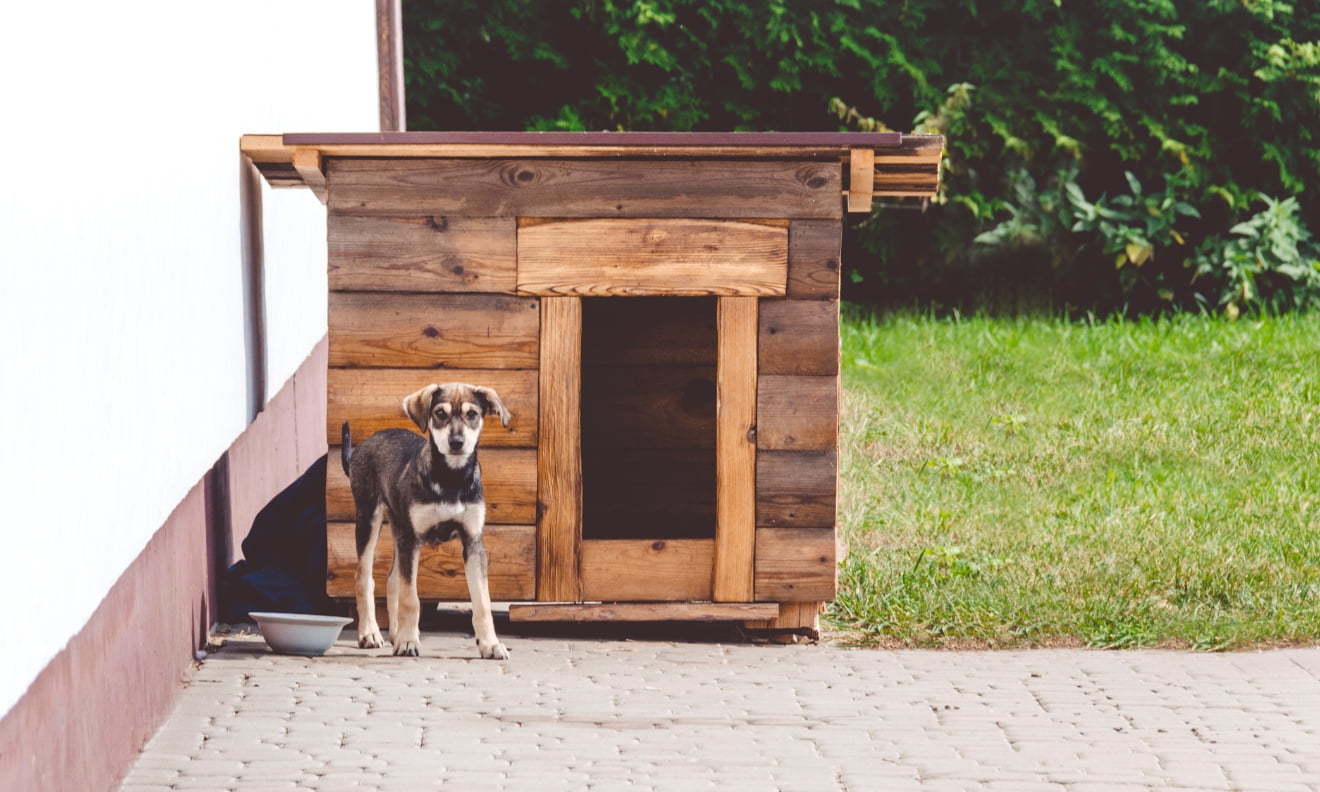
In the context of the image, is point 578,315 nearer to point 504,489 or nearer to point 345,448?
point 504,489

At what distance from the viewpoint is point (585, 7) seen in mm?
15555

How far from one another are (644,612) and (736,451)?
693 millimetres

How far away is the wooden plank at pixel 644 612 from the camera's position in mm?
6230

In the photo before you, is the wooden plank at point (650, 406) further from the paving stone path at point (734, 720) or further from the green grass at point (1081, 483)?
the paving stone path at point (734, 720)

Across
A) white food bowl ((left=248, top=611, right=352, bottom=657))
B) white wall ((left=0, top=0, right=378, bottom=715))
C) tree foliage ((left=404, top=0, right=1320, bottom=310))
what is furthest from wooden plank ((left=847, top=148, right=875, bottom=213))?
tree foliage ((left=404, top=0, right=1320, bottom=310))

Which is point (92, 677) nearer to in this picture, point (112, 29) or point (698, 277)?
point (112, 29)

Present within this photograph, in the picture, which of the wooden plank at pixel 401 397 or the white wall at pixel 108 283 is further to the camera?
the wooden plank at pixel 401 397

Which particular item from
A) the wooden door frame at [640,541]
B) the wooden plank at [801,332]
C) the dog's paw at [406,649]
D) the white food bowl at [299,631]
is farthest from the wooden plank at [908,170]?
the white food bowl at [299,631]

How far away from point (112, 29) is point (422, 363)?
192 centimetres

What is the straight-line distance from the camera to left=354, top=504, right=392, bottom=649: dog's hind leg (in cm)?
602

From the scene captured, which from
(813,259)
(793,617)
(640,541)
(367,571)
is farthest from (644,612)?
(813,259)

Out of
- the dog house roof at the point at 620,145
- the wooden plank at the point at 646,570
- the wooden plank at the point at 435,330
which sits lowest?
the wooden plank at the point at 646,570

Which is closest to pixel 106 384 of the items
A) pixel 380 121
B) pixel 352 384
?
pixel 352 384

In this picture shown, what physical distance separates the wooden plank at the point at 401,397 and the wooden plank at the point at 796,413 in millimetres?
858
